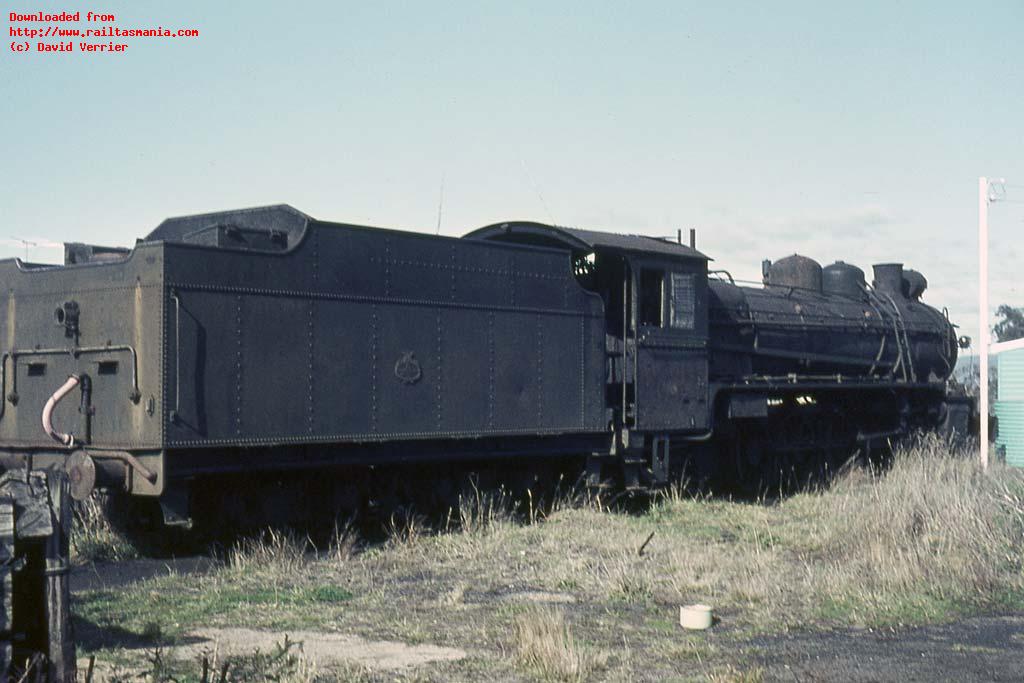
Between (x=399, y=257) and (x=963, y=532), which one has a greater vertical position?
(x=399, y=257)

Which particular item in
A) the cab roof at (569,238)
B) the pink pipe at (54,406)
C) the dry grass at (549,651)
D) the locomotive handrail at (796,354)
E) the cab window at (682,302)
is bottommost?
the dry grass at (549,651)

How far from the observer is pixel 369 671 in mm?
6184

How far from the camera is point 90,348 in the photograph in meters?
9.86

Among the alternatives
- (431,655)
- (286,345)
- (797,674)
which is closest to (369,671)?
(431,655)

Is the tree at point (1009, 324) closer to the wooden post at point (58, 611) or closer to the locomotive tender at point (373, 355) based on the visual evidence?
the locomotive tender at point (373, 355)

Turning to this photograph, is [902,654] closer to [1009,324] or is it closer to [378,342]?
[378,342]

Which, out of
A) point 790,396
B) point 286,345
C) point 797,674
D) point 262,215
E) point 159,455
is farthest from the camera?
point 790,396

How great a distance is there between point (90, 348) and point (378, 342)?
2.47m

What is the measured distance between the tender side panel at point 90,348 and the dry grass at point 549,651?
3.90 meters

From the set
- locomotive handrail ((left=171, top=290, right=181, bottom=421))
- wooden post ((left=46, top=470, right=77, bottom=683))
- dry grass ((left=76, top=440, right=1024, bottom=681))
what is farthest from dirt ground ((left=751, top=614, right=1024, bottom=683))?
locomotive handrail ((left=171, top=290, right=181, bottom=421))

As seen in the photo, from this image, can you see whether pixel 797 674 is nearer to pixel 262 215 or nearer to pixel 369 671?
pixel 369 671

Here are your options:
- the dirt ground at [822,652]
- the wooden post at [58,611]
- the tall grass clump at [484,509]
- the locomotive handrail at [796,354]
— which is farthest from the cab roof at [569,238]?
the wooden post at [58,611]

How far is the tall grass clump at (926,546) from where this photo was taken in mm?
8391

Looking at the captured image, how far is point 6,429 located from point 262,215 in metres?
2.94
